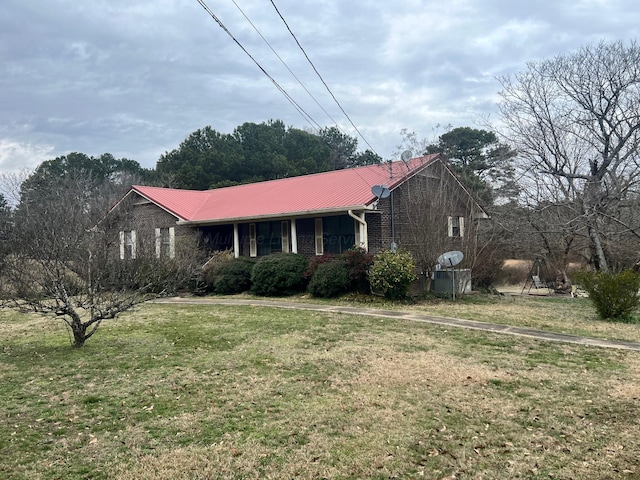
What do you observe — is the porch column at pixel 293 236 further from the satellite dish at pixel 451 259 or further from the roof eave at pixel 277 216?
the satellite dish at pixel 451 259

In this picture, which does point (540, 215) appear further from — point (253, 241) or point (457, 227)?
point (253, 241)

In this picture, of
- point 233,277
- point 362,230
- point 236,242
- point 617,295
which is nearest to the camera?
point 617,295

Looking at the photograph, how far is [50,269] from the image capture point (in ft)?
27.4

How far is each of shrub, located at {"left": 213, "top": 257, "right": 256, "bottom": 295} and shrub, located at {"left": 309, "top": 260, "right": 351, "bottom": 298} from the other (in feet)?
10.8

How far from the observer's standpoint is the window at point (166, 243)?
63.6 feet

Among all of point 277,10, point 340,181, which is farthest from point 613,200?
point 277,10

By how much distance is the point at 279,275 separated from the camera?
55.8 ft

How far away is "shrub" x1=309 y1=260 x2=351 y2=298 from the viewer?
15.6 metres

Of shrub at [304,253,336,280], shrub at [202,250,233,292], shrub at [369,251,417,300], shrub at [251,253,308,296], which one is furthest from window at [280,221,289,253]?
shrub at [369,251,417,300]

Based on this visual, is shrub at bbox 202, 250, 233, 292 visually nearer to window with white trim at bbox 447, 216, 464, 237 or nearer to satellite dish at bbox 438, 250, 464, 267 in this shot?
satellite dish at bbox 438, 250, 464, 267

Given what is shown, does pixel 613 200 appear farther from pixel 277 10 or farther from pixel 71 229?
pixel 71 229

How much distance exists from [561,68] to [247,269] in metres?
13.5

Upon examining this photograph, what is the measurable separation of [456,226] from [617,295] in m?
8.89

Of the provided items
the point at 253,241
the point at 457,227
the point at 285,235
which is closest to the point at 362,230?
the point at 285,235
